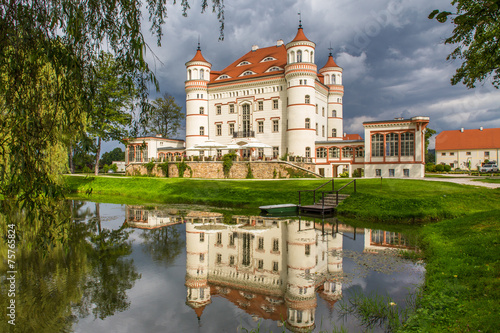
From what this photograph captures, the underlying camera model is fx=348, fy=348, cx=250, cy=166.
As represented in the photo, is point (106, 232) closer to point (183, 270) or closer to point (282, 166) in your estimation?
point (183, 270)

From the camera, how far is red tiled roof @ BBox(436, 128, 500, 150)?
56781 millimetres

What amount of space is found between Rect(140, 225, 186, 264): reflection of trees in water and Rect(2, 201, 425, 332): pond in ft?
0.12

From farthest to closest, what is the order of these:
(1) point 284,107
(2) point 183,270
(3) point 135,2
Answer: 1. (1) point 284,107
2. (2) point 183,270
3. (3) point 135,2

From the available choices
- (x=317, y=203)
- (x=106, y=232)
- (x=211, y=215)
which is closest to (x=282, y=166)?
(x=317, y=203)

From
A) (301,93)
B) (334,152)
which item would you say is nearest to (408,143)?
(334,152)

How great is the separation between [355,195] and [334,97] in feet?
97.2

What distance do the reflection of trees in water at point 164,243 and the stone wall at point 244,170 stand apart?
19.1m

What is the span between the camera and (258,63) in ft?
150

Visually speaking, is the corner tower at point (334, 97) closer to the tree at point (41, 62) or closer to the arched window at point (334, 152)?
the arched window at point (334, 152)

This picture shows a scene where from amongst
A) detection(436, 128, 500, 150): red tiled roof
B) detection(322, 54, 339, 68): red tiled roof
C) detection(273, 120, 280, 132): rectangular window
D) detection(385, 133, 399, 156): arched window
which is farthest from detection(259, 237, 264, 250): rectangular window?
detection(436, 128, 500, 150): red tiled roof

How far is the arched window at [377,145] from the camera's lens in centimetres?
3419

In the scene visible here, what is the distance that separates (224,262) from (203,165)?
26743 millimetres

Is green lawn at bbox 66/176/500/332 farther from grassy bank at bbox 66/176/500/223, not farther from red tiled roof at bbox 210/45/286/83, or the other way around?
red tiled roof at bbox 210/45/286/83

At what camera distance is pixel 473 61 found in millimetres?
12000
